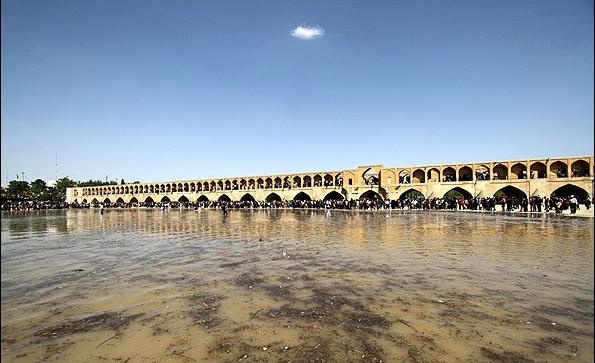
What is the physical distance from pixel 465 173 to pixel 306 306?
1578 inches

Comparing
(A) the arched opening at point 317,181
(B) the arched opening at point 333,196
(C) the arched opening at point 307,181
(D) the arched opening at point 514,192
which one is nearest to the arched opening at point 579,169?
(D) the arched opening at point 514,192

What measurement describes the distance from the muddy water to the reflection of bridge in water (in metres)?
20.1

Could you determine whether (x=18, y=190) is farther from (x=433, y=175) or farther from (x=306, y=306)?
(x=306, y=306)

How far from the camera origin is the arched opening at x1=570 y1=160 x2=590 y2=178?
113 ft

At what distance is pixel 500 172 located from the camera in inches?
1549

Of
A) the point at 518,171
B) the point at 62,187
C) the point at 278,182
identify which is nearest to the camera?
the point at 518,171

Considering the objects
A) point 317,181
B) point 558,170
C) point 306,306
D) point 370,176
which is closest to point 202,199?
point 317,181

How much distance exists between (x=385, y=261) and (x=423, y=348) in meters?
4.74

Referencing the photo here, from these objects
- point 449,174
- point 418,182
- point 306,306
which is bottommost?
point 306,306

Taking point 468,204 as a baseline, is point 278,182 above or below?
above

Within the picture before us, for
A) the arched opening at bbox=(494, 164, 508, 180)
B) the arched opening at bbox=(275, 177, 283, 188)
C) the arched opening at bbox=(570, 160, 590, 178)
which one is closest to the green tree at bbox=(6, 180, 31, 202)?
the arched opening at bbox=(275, 177, 283, 188)

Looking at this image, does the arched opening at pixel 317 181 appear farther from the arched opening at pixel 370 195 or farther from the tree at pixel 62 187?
the tree at pixel 62 187

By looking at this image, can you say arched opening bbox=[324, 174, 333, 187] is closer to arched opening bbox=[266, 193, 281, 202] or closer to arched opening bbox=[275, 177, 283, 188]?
arched opening bbox=[275, 177, 283, 188]

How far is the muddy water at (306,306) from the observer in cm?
411
